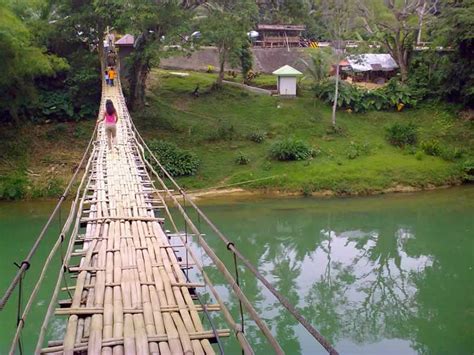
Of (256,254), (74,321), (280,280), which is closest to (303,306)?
(280,280)

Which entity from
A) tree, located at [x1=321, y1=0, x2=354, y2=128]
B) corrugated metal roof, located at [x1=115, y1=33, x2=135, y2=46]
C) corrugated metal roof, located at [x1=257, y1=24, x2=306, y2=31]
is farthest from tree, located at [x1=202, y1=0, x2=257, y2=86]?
corrugated metal roof, located at [x1=257, y1=24, x2=306, y2=31]

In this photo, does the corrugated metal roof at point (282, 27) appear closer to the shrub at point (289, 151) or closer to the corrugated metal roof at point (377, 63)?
the corrugated metal roof at point (377, 63)

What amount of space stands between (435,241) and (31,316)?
6.07 meters

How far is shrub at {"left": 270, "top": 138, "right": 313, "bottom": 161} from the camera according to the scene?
38.9 ft

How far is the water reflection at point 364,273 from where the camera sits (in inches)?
228

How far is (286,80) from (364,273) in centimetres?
759

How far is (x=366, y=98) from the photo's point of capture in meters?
13.9

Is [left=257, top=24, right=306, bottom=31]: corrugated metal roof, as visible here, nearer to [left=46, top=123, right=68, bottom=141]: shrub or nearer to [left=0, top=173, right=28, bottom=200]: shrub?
[left=46, top=123, right=68, bottom=141]: shrub

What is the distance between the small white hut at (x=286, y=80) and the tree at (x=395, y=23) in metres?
2.15

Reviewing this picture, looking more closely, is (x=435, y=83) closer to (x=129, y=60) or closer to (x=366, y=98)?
(x=366, y=98)

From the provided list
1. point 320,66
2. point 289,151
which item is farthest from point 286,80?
point 289,151

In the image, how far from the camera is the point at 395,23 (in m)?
14.4

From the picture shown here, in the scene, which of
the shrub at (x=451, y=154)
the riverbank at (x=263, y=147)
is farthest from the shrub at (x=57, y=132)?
the shrub at (x=451, y=154)

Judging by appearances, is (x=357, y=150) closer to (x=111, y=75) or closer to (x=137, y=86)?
(x=137, y=86)
